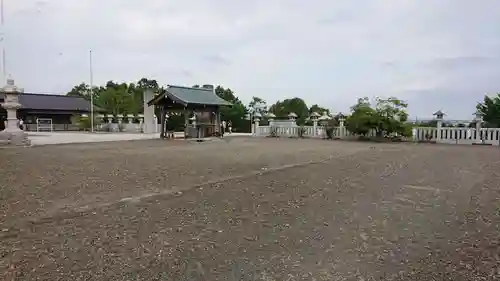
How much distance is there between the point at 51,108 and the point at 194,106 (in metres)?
19.9

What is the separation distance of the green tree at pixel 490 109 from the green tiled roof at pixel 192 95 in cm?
1164

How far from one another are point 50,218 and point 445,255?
3.20 m

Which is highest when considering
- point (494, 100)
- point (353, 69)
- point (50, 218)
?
point (353, 69)

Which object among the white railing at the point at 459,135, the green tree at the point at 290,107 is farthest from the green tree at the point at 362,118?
the green tree at the point at 290,107

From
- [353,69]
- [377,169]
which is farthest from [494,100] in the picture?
[377,169]

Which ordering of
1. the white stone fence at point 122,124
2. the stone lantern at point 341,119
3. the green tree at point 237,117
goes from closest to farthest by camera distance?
the stone lantern at point 341,119
the white stone fence at point 122,124
the green tree at point 237,117

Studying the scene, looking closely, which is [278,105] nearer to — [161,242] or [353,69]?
[353,69]

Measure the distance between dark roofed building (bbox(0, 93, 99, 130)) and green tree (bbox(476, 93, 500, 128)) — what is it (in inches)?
1087

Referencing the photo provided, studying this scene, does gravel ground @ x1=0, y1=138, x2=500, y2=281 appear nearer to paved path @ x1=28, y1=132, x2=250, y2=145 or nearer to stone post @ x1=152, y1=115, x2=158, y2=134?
paved path @ x1=28, y1=132, x2=250, y2=145

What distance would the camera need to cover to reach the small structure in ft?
54.8

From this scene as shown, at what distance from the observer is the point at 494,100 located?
16750 millimetres

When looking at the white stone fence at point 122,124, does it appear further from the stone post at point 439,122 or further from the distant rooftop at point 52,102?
the stone post at point 439,122

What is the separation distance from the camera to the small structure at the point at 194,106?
16.7 metres

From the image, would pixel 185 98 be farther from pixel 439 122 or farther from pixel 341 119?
pixel 439 122
